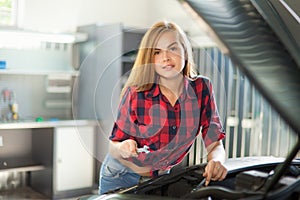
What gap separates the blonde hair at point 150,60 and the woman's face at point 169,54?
0.05ft

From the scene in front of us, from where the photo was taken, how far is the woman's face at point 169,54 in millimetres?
1230

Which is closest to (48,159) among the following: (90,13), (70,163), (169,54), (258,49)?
(70,163)

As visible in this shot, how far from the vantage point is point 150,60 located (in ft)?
4.27

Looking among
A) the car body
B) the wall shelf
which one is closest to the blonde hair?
the car body

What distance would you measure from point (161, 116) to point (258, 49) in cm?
55

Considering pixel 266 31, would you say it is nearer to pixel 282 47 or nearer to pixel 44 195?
pixel 282 47

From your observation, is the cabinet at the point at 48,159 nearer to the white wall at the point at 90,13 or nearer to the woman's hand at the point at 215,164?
the white wall at the point at 90,13

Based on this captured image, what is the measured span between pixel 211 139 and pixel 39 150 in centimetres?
333

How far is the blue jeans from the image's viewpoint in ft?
4.24

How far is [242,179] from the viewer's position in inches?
37.0

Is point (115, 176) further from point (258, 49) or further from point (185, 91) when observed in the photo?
point (258, 49)

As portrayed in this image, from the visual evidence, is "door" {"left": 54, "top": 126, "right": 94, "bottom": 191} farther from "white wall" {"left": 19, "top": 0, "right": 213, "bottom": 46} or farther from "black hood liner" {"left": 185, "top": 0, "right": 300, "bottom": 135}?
"black hood liner" {"left": 185, "top": 0, "right": 300, "bottom": 135}

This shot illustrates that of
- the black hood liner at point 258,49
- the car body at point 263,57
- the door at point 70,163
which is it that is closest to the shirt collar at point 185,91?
the car body at point 263,57

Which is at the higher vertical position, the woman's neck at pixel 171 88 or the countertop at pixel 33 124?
the woman's neck at pixel 171 88
